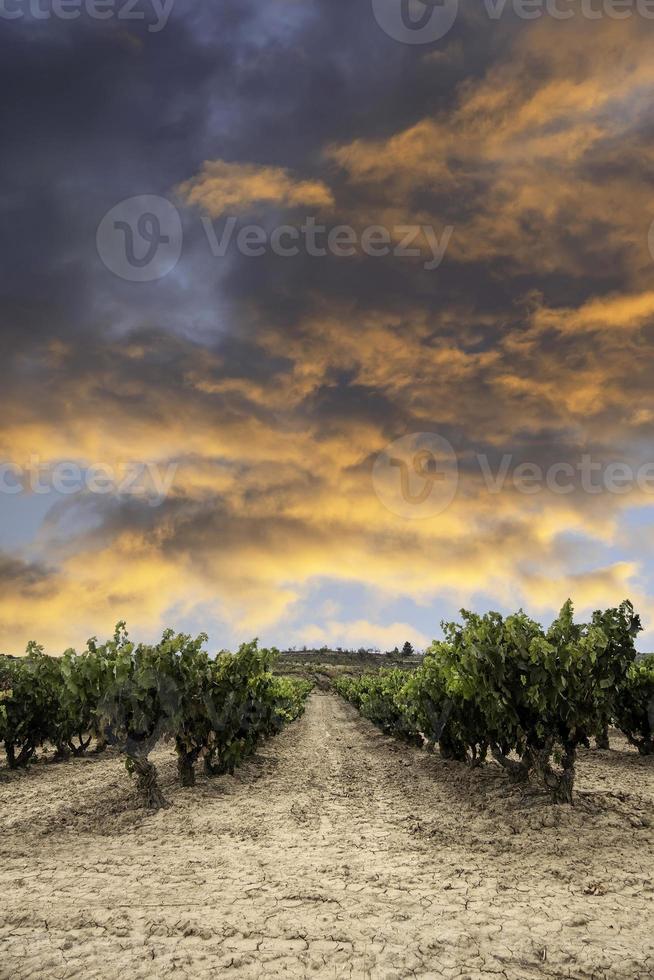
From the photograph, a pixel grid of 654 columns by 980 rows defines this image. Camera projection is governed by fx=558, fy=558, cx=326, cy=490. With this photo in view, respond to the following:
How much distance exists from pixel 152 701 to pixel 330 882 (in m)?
6.42

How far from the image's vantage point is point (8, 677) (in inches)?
797

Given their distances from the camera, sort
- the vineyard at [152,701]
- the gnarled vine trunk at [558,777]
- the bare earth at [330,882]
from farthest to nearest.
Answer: the vineyard at [152,701] < the gnarled vine trunk at [558,777] < the bare earth at [330,882]

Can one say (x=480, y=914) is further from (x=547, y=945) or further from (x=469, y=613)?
(x=469, y=613)

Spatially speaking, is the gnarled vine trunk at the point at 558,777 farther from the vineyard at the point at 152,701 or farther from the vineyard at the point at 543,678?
the vineyard at the point at 152,701

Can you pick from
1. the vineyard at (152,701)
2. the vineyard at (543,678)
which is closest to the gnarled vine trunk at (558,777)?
the vineyard at (543,678)

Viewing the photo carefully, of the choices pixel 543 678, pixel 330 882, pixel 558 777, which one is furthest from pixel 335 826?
pixel 543 678

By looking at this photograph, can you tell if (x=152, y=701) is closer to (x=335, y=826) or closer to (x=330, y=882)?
(x=335, y=826)

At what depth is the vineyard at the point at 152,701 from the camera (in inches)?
470

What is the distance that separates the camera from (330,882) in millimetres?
7312

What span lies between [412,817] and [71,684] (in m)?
7.97

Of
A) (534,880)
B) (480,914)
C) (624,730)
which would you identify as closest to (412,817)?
(534,880)

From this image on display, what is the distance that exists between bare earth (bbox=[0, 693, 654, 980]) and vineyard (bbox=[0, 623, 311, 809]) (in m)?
1.08

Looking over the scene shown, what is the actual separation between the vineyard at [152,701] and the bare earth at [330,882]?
42.5 inches

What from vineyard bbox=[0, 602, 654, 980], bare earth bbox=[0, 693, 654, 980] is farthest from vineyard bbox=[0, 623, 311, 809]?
bare earth bbox=[0, 693, 654, 980]
